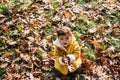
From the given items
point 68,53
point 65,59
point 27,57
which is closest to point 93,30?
point 68,53

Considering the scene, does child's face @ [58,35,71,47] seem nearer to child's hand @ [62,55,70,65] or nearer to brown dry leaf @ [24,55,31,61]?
child's hand @ [62,55,70,65]

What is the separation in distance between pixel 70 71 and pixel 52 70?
0.44 meters

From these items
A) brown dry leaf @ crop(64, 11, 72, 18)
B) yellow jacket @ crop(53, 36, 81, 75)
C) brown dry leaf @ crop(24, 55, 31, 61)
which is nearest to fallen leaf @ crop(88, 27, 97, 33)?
brown dry leaf @ crop(64, 11, 72, 18)

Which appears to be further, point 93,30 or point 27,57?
point 93,30

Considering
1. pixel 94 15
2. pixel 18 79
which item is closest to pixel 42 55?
pixel 18 79

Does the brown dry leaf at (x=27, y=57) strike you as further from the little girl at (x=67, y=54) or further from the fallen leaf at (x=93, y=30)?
the fallen leaf at (x=93, y=30)

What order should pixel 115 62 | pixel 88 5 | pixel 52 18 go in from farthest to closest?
pixel 88 5 → pixel 52 18 → pixel 115 62

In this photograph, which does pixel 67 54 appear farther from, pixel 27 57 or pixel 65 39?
pixel 27 57

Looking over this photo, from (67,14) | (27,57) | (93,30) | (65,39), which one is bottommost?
(27,57)

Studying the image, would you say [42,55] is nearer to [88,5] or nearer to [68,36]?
[68,36]

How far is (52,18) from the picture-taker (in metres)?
5.50

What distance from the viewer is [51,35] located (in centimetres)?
511

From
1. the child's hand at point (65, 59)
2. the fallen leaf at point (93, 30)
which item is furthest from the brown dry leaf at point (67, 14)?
the child's hand at point (65, 59)

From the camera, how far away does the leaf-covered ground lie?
4484 millimetres
